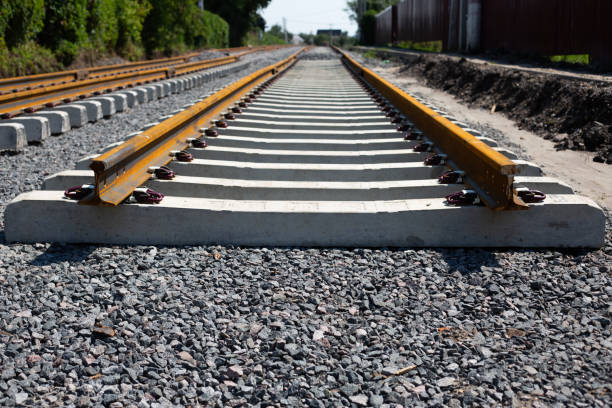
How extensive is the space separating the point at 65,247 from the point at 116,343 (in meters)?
0.97

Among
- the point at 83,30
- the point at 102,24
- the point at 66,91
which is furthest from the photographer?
the point at 102,24

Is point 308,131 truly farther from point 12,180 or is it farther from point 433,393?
point 433,393

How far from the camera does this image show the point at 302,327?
2.04 m

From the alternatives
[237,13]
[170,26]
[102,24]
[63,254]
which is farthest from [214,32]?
[63,254]

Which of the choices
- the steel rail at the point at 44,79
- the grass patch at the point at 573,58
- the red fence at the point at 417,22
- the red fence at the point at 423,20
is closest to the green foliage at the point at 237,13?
the red fence at the point at 417,22

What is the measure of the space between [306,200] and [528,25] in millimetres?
13206

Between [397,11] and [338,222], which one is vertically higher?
[397,11]

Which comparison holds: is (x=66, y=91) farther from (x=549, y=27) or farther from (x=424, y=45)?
(x=424, y=45)

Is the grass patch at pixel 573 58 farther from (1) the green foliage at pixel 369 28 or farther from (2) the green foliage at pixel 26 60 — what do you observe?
(1) the green foliage at pixel 369 28

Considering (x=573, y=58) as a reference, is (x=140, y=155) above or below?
below

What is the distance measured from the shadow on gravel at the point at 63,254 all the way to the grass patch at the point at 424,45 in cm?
2481

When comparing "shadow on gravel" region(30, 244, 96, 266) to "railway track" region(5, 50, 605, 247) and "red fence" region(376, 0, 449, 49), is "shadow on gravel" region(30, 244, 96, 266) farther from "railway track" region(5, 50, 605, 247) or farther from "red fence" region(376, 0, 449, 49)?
"red fence" region(376, 0, 449, 49)

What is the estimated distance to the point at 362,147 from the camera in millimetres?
4453

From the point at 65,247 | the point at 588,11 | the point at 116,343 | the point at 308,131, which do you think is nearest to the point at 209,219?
the point at 65,247
